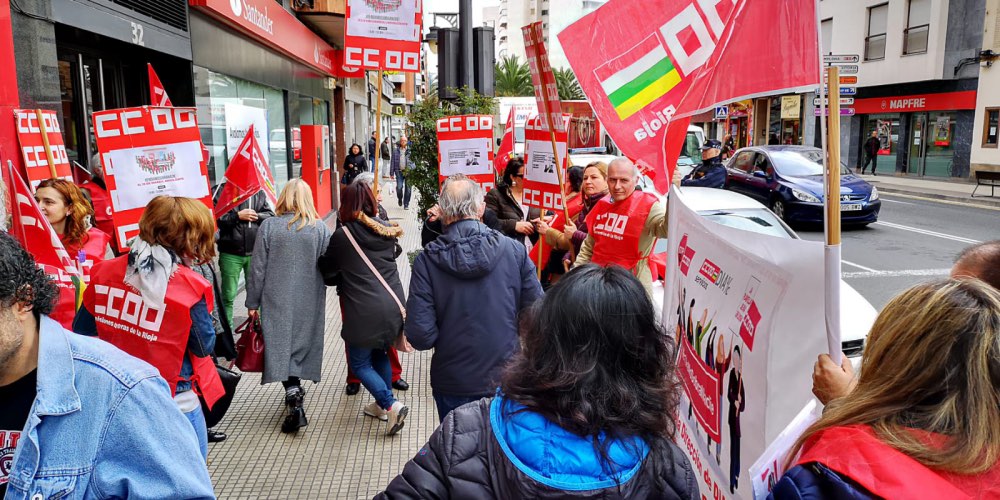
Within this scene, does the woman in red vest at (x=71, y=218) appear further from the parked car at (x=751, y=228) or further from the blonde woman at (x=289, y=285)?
the parked car at (x=751, y=228)

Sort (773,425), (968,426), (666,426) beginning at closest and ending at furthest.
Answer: (968,426) → (666,426) → (773,425)

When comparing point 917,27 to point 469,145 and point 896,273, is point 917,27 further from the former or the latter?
point 469,145

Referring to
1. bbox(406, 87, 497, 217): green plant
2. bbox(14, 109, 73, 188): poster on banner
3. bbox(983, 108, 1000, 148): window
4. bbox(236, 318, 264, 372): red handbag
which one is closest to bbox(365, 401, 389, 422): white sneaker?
bbox(236, 318, 264, 372): red handbag

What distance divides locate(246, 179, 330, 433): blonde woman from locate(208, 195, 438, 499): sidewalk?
0.26m

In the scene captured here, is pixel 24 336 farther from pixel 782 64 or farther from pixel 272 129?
pixel 272 129

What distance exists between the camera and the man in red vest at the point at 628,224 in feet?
15.7

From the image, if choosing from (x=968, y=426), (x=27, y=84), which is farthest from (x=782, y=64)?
(x=27, y=84)

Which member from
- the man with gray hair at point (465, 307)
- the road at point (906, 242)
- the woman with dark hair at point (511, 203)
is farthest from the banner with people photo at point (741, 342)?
the road at point (906, 242)

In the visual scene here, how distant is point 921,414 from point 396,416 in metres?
3.81

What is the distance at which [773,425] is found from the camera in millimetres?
2076

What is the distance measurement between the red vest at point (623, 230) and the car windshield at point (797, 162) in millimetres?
11306

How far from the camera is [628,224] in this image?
483cm

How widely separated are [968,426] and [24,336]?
201cm

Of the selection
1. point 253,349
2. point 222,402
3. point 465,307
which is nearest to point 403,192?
point 253,349
